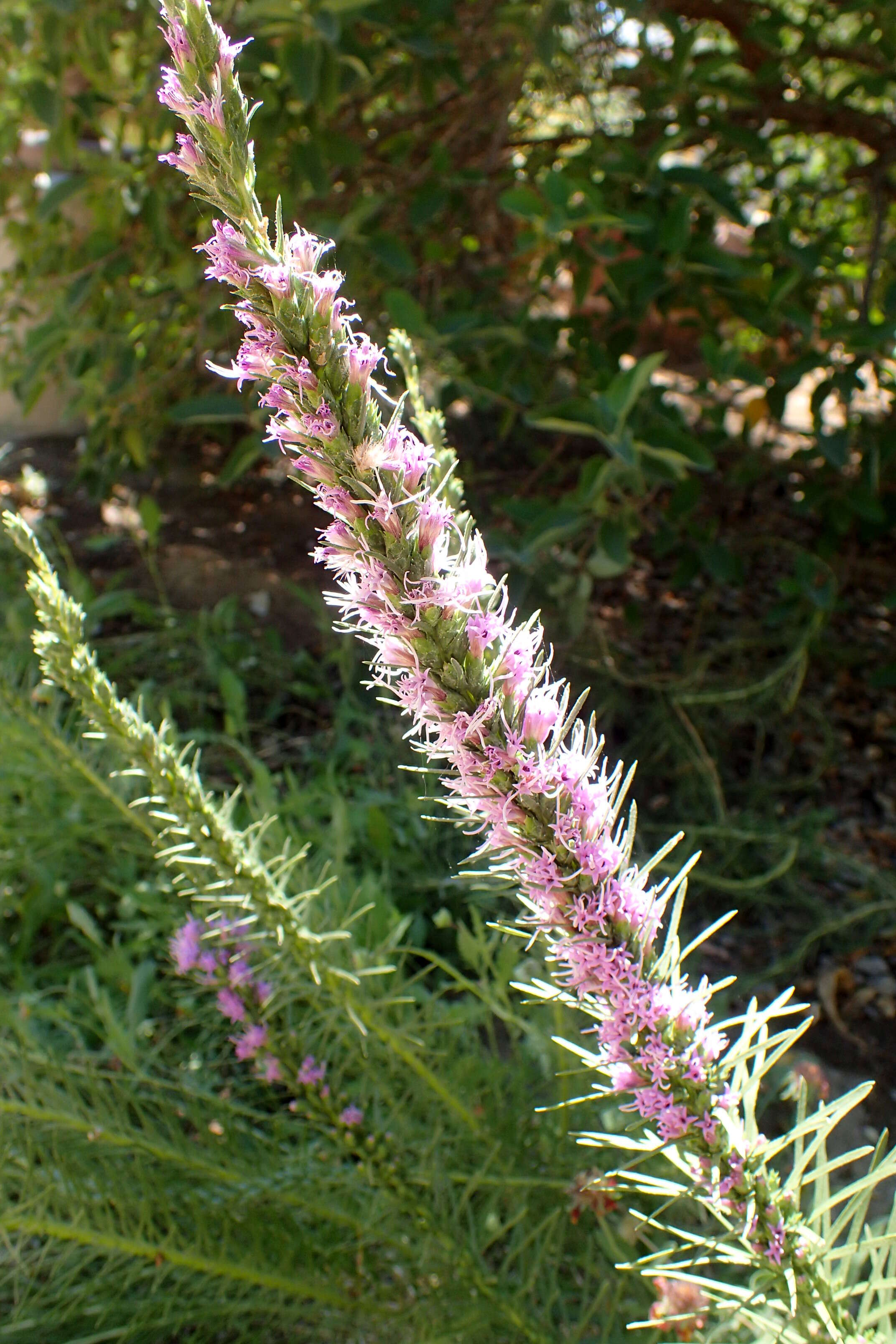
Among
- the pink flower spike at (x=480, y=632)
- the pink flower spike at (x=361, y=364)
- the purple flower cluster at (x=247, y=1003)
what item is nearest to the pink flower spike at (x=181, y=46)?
the pink flower spike at (x=361, y=364)

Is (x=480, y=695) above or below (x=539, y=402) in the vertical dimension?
below

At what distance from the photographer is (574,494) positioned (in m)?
2.34

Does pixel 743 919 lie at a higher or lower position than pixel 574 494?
lower

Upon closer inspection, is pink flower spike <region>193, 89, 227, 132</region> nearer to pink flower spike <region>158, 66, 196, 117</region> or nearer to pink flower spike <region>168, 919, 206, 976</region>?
pink flower spike <region>158, 66, 196, 117</region>

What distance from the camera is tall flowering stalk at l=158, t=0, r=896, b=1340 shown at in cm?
46

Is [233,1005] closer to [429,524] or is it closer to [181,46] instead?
[429,524]

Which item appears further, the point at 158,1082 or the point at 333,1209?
Answer: the point at 158,1082

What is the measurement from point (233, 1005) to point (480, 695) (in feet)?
2.42

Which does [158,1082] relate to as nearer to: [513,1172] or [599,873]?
[513,1172]

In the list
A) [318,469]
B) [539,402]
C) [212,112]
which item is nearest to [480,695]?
[318,469]

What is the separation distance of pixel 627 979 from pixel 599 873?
7cm

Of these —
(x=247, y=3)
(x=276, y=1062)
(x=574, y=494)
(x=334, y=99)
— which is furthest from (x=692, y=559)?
(x=276, y=1062)

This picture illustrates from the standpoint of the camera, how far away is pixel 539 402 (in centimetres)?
270

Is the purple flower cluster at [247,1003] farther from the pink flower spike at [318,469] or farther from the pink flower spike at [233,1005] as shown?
the pink flower spike at [318,469]
